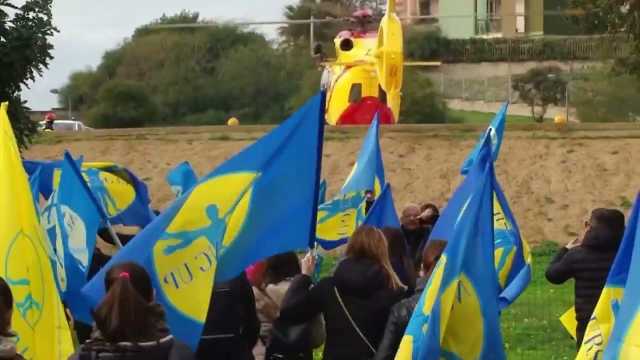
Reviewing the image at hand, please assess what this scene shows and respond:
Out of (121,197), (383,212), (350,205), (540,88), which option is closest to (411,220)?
(383,212)

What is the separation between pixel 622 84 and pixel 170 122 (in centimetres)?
1453

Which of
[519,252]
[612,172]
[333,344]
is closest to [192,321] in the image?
[333,344]

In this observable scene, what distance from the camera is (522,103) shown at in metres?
60.1

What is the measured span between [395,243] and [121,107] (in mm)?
37851

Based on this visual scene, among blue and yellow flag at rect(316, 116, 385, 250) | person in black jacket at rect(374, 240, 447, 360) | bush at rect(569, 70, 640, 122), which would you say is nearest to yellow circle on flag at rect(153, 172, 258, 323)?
person in black jacket at rect(374, 240, 447, 360)

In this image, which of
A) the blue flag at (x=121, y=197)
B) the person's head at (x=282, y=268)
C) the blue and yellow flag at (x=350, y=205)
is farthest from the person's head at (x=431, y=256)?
the blue flag at (x=121, y=197)

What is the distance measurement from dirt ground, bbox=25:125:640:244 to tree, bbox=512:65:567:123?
84.3 feet

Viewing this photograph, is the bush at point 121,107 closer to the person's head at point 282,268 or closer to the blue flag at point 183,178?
the blue flag at point 183,178

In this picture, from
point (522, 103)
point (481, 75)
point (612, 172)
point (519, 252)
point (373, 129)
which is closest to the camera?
point (519, 252)

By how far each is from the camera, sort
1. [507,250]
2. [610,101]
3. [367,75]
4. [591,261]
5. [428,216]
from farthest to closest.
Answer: [610,101] < [367,75] < [428,216] < [507,250] < [591,261]

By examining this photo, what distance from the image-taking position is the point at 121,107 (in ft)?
149

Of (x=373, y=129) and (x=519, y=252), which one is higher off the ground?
(x=373, y=129)

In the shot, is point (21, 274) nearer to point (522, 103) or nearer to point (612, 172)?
point (612, 172)

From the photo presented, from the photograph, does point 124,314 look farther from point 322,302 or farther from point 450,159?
point 450,159
